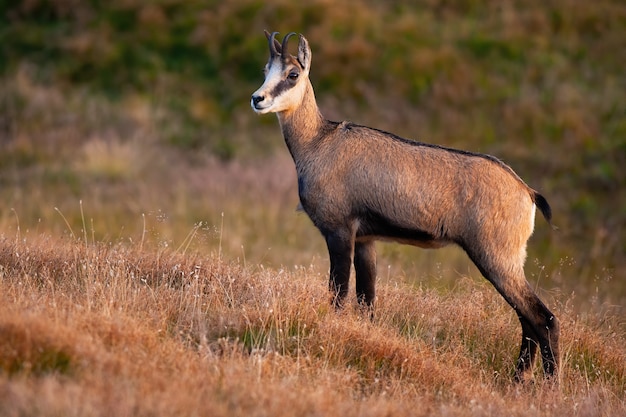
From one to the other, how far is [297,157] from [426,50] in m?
14.5

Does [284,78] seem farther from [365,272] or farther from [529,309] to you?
[529,309]

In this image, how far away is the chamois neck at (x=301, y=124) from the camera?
9.82m

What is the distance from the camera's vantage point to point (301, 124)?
388 inches

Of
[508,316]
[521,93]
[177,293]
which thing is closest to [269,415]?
[177,293]

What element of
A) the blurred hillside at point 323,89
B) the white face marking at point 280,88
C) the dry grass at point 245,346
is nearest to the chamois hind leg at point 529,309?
the dry grass at point 245,346

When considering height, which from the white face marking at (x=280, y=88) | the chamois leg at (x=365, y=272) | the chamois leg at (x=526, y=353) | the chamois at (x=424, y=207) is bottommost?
the chamois leg at (x=526, y=353)

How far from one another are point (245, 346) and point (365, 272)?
6.82 feet

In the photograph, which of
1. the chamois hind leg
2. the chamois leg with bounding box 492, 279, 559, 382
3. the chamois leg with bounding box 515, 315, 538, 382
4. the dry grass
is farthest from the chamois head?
the chamois leg with bounding box 515, 315, 538, 382

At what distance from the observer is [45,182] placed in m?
19.2

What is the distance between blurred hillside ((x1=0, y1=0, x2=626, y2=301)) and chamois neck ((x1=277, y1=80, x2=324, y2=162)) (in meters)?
8.53

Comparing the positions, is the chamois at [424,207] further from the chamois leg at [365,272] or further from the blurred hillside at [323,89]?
the blurred hillside at [323,89]

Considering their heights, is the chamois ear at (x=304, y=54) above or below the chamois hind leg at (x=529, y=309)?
above

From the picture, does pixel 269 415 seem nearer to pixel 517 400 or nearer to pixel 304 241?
pixel 517 400

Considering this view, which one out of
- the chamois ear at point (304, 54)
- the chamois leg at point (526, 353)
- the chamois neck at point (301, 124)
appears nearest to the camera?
the chamois leg at point (526, 353)
